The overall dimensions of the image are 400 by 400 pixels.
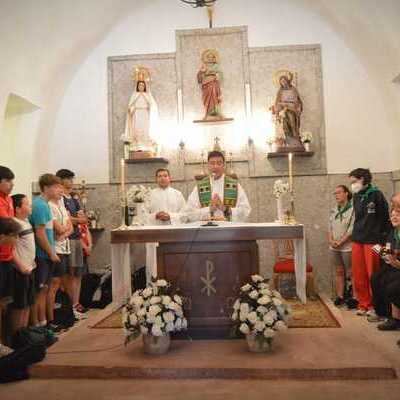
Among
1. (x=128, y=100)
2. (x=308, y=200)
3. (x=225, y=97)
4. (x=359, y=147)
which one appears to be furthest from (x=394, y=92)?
(x=128, y=100)

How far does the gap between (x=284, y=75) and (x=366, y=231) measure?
9.76 ft

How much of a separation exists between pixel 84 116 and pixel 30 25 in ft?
6.33

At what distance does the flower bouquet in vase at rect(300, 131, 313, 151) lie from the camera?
7.14 m

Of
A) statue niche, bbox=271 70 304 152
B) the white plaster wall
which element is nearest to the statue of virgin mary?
the white plaster wall

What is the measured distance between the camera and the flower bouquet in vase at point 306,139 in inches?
281

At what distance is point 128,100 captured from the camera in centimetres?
773

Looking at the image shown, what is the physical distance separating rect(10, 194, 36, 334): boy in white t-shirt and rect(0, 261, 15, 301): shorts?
41 mm

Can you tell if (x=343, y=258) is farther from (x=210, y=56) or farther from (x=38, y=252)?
(x=38, y=252)

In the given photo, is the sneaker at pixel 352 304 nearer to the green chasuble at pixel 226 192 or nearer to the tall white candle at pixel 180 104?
the green chasuble at pixel 226 192

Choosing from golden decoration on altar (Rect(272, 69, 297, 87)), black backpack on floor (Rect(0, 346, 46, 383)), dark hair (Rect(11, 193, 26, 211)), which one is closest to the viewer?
black backpack on floor (Rect(0, 346, 46, 383))

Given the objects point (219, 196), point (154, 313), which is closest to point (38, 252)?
point (154, 313)

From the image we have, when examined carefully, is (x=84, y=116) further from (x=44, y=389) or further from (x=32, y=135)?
(x=44, y=389)

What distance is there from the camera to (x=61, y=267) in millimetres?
5219

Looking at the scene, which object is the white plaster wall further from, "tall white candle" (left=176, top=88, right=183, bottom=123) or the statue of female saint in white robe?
"tall white candle" (left=176, top=88, right=183, bottom=123)
